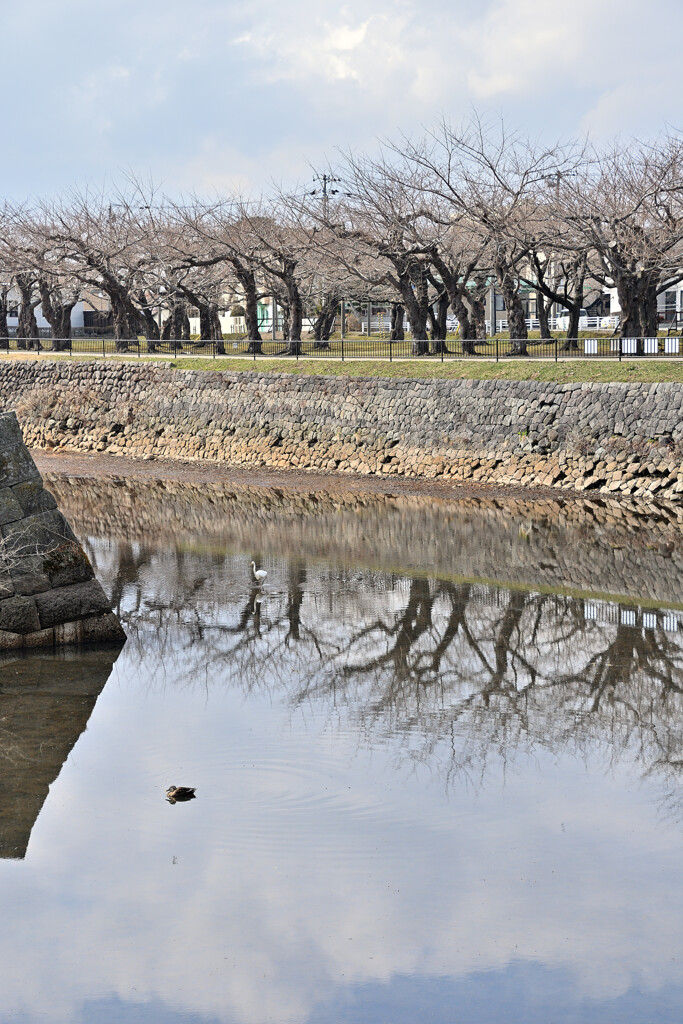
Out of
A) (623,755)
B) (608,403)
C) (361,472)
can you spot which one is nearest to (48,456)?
(361,472)

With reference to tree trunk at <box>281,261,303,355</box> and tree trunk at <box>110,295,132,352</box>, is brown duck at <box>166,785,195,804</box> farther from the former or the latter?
tree trunk at <box>110,295,132,352</box>

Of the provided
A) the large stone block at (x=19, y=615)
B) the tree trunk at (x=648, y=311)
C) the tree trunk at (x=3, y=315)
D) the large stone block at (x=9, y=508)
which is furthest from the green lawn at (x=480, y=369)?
the tree trunk at (x=3, y=315)

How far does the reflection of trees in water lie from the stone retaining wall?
9844 millimetres

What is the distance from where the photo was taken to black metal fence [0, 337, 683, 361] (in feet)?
104

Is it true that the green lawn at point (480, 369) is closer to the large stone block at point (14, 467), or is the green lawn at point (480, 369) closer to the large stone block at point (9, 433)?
the large stone block at point (9, 433)

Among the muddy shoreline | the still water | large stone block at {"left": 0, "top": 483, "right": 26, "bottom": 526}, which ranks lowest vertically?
the still water

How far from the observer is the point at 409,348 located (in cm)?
3847

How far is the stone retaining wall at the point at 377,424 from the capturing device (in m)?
26.6

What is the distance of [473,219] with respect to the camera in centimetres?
3656

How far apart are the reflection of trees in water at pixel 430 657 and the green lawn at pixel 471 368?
12.2 m

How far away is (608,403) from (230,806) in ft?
64.5

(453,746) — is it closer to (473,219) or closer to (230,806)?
(230,806)

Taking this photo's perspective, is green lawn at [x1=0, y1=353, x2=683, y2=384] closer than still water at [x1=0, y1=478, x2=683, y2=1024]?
No

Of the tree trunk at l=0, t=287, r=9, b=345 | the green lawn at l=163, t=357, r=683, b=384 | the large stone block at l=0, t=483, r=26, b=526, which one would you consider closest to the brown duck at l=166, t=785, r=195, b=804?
the large stone block at l=0, t=483, r=26, b=526
